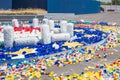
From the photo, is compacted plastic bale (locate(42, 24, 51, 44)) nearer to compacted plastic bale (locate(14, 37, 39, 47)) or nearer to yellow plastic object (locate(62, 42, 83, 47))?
compacted plastic bale (locate(14, 37, 39, 47))

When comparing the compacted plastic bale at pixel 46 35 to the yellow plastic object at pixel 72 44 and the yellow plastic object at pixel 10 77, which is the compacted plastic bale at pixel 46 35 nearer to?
the yellow plastic object at pixel 72 44

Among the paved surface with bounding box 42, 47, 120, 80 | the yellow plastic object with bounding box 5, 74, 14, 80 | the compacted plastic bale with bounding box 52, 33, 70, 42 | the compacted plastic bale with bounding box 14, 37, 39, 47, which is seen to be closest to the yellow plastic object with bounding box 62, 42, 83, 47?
the compacted plastic bale with bounding box 52, 33, 70, 42

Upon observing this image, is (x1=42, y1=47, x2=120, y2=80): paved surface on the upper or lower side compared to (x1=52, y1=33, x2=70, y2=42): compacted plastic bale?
lower

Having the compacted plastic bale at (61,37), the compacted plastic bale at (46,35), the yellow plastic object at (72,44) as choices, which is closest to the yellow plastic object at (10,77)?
the compacted plastic bale at (46,35)

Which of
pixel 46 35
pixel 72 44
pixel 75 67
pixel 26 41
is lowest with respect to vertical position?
pixel 75 67

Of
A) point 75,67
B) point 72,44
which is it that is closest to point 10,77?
point 75,67

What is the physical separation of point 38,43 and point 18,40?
1.07 meters

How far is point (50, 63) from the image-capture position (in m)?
11.5

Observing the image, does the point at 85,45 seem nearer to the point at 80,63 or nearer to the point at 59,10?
the point at 80,63

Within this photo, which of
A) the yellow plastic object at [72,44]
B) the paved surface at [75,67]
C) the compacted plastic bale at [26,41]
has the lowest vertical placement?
the paved surface at [75,67]

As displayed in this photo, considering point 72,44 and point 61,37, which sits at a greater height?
point 61,37

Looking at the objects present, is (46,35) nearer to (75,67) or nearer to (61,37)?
(61,37)

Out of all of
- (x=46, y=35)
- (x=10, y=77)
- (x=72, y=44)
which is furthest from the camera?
(x=72, y=44)

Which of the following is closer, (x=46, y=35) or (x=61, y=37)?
(x=46, y=35)
